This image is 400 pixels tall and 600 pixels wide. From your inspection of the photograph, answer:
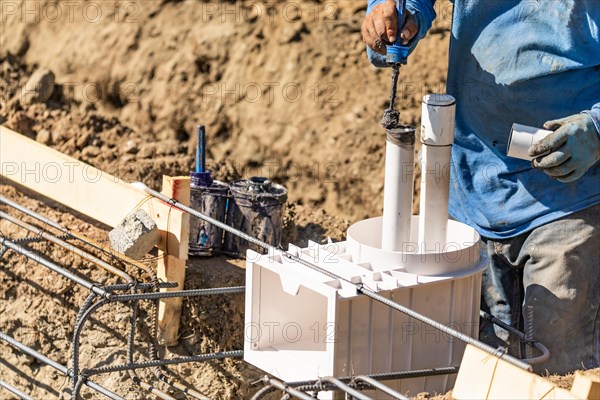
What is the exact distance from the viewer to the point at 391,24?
12.8 ft

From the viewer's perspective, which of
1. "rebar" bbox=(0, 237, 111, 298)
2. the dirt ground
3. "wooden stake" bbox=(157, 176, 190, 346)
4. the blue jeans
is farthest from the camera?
the dirt ground

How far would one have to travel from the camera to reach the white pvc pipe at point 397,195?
12.6ft

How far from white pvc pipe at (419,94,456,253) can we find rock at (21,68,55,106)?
3916mm

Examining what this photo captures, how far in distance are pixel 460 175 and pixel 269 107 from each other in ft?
9.27

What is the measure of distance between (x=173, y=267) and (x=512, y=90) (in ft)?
5.76

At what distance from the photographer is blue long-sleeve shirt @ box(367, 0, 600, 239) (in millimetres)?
4105

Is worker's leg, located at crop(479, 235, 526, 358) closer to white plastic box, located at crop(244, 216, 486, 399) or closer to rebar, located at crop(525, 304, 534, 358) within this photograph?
rebar, located at crop(525, 304, 534, 358)

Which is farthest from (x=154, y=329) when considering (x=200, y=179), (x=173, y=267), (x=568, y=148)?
(x=568, y=148)

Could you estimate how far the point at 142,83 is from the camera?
753 cm

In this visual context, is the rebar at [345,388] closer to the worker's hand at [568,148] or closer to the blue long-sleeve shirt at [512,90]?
the worker's hand at [568,148]

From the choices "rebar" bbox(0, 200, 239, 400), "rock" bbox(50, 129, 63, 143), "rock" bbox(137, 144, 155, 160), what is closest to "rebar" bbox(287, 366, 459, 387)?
"rebar" bbox(0, 200, 239, 400)

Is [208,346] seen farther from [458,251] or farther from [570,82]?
[570,82]

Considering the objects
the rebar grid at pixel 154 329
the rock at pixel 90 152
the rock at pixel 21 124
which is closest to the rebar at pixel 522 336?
the rebar grid at pixel 154 329

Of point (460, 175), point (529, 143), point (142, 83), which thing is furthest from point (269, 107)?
point (529, 143)
